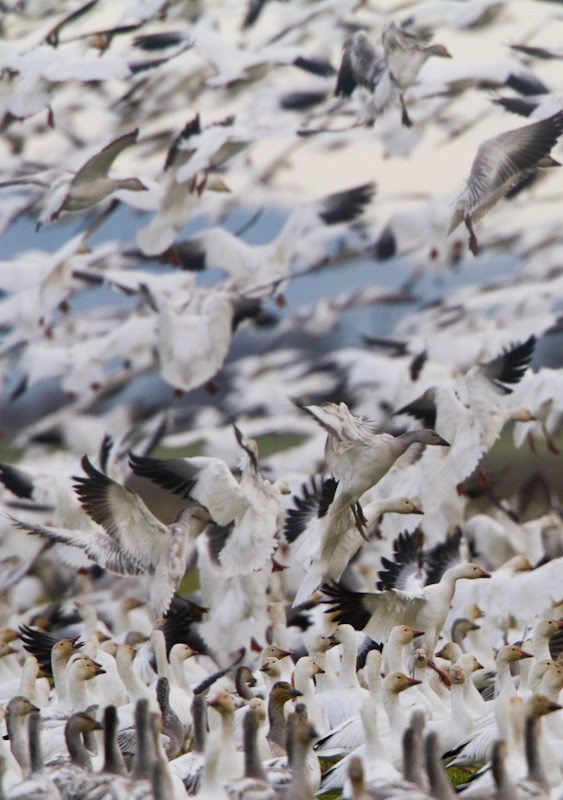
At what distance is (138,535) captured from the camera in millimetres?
7234

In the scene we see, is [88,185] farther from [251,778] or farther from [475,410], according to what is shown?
[251,778]

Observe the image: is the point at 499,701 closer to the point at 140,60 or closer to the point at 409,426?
the point at 409,426

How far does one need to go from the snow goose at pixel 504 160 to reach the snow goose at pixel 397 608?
2054 mm

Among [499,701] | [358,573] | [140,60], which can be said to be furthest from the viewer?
[358,573]

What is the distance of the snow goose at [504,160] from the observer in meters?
7.01

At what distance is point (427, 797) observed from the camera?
14.3 ft

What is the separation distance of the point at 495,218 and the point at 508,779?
8.54 metres

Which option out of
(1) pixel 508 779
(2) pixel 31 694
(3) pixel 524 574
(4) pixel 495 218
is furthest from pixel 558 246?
(1) pixel 508 779

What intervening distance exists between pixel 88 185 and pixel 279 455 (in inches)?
150

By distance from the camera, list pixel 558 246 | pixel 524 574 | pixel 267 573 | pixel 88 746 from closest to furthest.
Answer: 1. pixel 88 746
2. pixel 524 574
3. pixel 267 573
4. pixel 558 246

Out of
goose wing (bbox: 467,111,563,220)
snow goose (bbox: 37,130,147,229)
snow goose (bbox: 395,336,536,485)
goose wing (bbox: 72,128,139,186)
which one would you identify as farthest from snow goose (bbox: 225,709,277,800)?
snow goose (bbox: 37,130,147,229)

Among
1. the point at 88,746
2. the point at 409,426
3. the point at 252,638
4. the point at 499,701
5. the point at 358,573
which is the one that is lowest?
the point at 358,573

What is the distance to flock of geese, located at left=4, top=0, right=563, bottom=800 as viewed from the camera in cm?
559

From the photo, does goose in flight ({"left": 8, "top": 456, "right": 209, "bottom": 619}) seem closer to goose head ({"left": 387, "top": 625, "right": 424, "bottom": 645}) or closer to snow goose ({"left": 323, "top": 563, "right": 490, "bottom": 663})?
snow goose ({"left": 323, "top": 563, "right": 490, "bottom": 663})
